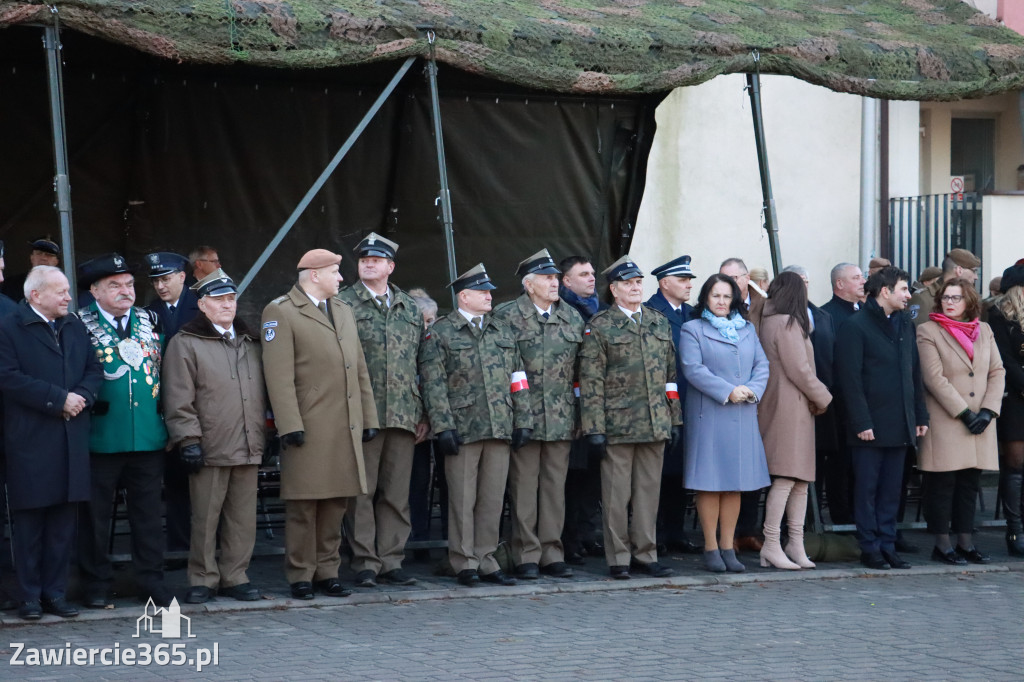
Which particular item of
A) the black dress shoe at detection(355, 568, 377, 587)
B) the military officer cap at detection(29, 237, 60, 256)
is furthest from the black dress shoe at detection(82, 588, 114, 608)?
the military officer cap at detection(29, 237, 60, 256)

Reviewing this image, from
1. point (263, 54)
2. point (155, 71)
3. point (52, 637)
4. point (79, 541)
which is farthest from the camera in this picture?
point (155, 71)

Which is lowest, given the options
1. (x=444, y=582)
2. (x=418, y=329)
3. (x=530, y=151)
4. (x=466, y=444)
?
(x=444, y=582)

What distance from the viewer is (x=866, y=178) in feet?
53.3

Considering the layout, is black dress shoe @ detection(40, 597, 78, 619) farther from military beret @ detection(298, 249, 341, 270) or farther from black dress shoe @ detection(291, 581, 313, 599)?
military beret @ detection(298, 249, 341, 270)

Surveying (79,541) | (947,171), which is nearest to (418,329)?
(79,541)

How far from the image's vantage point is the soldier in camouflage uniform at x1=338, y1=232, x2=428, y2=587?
8.20 m

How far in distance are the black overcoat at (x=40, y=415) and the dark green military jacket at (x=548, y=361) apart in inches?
100

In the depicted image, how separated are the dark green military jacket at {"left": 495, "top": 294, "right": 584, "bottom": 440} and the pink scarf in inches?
99.4

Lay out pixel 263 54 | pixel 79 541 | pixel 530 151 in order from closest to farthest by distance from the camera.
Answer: pixel 79 541, pixel 263 54, pixel 530 151

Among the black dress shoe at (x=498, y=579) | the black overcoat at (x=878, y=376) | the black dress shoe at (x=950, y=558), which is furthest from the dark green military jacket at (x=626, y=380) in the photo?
the black dress shoe at (x=950, y=558)

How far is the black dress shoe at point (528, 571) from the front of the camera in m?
8.51

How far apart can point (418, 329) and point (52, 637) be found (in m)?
2.69

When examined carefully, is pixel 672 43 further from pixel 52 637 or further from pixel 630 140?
pixel 52 637

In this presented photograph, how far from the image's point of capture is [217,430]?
761 centimetres
